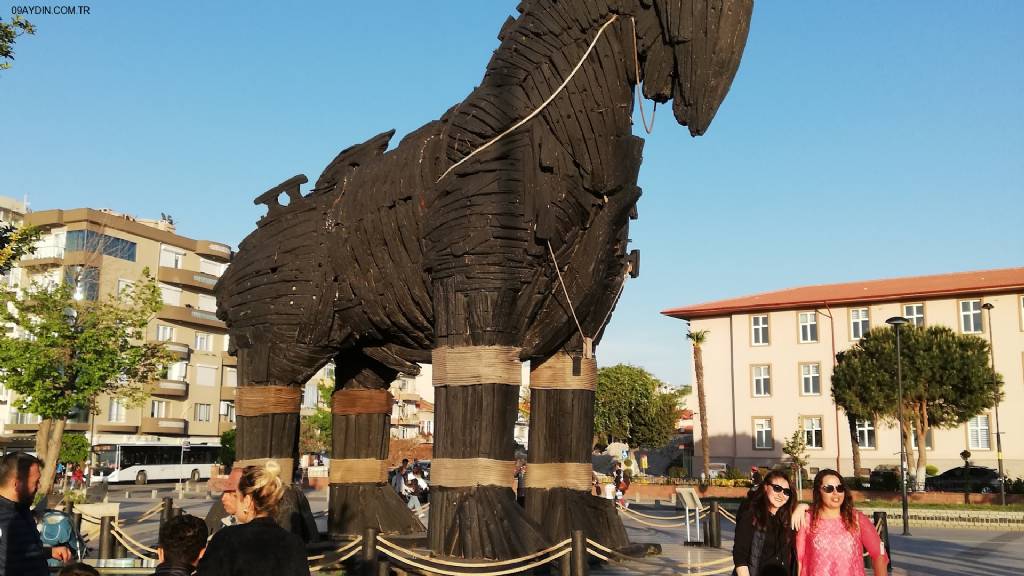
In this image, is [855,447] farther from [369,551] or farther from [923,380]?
[369,551]

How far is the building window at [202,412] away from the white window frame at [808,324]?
33309mm

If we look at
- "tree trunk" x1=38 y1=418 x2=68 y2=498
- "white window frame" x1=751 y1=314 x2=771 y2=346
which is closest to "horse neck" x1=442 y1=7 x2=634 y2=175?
"tree trunk" x1=38 y1=418 x2=68 y2=498

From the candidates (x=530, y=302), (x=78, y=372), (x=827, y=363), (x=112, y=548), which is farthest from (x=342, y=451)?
(x=827, y=363)

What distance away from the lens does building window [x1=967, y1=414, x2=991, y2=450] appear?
36969 mm

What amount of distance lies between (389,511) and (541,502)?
2.58 meters

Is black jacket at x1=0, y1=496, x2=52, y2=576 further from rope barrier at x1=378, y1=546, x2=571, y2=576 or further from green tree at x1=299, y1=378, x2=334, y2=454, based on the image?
green tree at x1=299, y1=378, x2=334, y2=454

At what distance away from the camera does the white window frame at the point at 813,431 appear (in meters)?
40.4

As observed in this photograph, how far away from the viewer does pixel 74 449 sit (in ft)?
132

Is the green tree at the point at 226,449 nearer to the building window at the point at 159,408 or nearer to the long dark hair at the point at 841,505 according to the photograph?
the building window at the point at 159,408

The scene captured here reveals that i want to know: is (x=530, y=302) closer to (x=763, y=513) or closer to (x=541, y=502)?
(x=541, y=502)

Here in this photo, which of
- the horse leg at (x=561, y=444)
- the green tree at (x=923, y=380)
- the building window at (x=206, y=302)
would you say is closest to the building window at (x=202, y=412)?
the building window at (x=206, y=302)

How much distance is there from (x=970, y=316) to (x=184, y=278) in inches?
1587

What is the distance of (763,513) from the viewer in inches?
220

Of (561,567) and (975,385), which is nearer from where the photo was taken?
(561,567)
